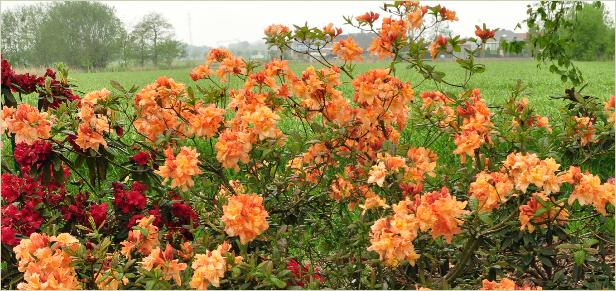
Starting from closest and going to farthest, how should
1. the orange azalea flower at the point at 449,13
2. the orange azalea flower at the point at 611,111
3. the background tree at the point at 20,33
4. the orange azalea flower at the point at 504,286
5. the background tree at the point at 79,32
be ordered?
the orange azalea flower at the point at 504,286
the orange azalea flower at the point at 611,111
the orange azalea flower at the point at 449,13
the background tree at the point at 20,33
the background tree at the point at 79,32

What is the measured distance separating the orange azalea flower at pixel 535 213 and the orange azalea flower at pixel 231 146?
2.33 ft

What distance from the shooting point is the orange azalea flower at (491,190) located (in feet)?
4.79

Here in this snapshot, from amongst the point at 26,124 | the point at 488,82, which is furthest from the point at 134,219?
the point at 488,82

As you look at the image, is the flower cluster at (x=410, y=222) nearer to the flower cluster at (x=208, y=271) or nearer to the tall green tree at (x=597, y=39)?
the flower cluster at (x=208, y=271)

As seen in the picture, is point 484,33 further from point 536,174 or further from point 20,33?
point 20,33

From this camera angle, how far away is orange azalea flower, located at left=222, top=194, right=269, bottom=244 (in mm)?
1445

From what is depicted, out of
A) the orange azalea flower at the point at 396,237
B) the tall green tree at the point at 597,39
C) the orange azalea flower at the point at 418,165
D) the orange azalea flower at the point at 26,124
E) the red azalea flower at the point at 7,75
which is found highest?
the tall green tree at the point at 597,39

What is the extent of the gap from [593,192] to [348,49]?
36.9 inches

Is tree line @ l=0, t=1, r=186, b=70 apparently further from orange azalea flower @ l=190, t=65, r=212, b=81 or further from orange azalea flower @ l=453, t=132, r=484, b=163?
orange azalea flower @ l=453, t=132, r=484, b=163

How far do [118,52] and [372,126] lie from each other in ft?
14.3

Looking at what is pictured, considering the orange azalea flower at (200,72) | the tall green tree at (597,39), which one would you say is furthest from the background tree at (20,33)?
the tall green tree at (597,39)

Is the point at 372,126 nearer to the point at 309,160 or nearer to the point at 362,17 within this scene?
the point at 309,160

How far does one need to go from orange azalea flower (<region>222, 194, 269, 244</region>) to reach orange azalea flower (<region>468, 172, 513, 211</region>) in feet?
1.67

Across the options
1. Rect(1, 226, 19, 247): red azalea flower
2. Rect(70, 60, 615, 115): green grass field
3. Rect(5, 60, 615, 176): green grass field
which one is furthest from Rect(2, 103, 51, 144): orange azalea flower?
Rect(70, 60, 615, 115): green grass field
